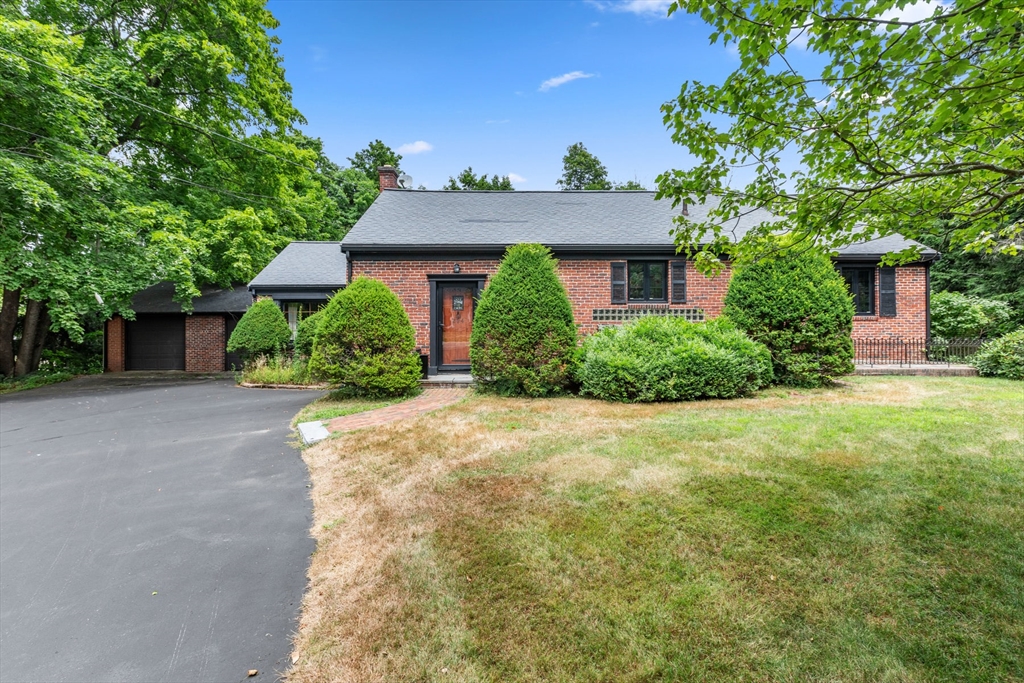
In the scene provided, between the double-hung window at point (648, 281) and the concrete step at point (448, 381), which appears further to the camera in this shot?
the double-hung window at point (648, 281)

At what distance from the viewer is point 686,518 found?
3035 mm

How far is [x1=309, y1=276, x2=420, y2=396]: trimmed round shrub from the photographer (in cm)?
798

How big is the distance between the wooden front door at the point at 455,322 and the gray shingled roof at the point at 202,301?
9.93 metres

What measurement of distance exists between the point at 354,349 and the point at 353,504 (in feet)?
16.1

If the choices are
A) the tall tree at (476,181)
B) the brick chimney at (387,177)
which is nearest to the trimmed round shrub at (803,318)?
the brick chimney at (387,177)

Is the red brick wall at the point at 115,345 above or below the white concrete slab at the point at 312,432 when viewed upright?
above

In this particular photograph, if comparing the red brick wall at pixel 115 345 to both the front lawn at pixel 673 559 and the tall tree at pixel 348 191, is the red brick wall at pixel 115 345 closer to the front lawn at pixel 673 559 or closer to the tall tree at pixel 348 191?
the tall tree at pixel 348 191

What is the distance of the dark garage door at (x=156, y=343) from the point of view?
17219 millimetres

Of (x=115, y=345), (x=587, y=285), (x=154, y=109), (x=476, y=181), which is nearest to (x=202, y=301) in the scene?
(x=115, y=345)

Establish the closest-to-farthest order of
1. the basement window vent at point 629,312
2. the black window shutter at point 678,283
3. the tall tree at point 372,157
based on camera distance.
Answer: the basement window vent at point 629,312 < the black window shutter at point 678,283 < the tall tree at point 372,157

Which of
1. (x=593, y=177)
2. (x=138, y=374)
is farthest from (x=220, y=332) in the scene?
(x=593, y=177)

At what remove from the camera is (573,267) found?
1170cm

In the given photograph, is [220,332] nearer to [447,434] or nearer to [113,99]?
[113,99]

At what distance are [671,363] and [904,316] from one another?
1046 cm
